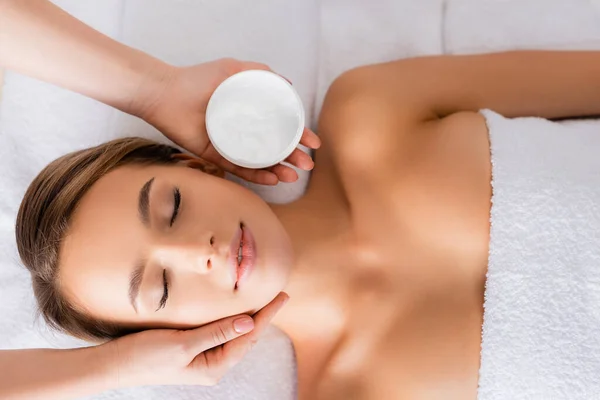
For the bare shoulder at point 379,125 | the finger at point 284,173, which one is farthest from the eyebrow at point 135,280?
the bare shoulder at point 379,125

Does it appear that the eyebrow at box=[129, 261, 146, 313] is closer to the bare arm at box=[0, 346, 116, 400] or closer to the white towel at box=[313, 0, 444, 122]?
the bare arm at box=[0, 346, 116, 400]

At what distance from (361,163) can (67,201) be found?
58 cm

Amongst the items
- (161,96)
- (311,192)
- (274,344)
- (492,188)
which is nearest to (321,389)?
(274,344)

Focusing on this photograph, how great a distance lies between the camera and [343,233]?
120 centimetres

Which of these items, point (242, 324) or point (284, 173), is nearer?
point (242, 324)

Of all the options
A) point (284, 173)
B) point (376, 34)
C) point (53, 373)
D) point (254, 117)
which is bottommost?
point (53, 373)

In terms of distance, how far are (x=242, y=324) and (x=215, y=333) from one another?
0.05 m

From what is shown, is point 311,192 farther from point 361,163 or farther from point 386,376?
point 386,376

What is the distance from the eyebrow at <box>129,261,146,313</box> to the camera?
94 cm

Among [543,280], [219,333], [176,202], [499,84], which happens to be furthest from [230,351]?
[499,84]

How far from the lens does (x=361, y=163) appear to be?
3.94ft

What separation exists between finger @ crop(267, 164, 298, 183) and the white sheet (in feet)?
0.37

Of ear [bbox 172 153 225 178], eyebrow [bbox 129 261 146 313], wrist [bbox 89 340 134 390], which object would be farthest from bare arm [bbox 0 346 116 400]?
ear [bbox 172 153 225 178]

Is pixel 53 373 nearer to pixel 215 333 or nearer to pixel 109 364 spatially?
pixel 109 364
